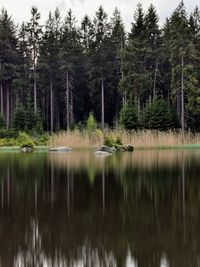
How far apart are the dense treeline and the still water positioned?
32667 mm

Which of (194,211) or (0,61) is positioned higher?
(0,61)

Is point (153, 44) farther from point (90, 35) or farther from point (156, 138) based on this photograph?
point (156, 138)

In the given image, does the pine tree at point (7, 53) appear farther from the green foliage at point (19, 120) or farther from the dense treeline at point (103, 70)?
the green foliage at point (19, 120)

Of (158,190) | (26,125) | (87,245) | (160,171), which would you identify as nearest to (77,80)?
(26,125)

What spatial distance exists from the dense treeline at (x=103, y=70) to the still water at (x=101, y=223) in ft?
107

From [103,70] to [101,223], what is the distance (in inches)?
2037

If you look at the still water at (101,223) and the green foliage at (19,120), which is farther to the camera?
the green foliage at (19,120)

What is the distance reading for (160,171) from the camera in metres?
16.0

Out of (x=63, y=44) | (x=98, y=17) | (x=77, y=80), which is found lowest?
(x=77, y=80)

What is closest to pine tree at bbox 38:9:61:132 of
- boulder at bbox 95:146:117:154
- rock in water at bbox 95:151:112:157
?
boulder at bbox 95:146:117:154

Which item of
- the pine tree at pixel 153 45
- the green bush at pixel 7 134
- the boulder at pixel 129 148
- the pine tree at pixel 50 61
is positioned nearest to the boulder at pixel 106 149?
the boulder at pixel 129 148

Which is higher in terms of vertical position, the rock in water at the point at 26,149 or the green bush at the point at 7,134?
the green bush at the point at 7,134

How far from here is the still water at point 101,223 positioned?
5.58 meters

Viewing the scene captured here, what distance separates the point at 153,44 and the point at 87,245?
49434mm
